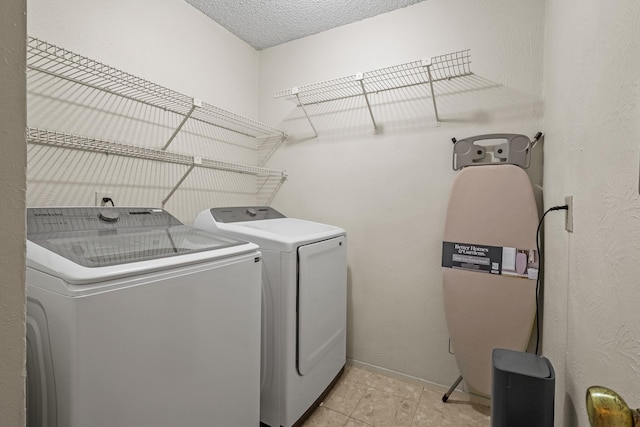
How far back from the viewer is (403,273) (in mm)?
2104

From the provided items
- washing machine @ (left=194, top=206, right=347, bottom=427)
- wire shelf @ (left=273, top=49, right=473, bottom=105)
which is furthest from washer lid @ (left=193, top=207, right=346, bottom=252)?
wire shelf @ (left=273, top=49, right=473, bottom=105)

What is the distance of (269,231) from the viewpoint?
1.74 metres

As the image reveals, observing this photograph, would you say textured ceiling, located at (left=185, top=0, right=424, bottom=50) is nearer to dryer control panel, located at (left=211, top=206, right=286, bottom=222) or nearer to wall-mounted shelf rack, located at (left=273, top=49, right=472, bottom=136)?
wall-mounted shelf rack, located at (left=273, top=49, right=472, bottom=136)

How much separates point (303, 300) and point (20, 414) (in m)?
1.26

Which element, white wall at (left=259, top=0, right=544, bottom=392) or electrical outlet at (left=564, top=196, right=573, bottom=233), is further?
white wall at (left=259, top=0, right=544, bottom=392)

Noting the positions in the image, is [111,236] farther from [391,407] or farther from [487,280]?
[487,280]

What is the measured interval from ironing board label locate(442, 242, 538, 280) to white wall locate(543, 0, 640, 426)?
33cm

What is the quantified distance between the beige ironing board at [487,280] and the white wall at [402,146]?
0.16m

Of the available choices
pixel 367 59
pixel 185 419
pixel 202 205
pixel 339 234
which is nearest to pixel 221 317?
pixel 185 419

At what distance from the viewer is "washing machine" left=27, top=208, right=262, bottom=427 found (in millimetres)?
806

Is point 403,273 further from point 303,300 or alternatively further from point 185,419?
point 185,419

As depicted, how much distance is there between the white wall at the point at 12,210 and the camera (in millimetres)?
404

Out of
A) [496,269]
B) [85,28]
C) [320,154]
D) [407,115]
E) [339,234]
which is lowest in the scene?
[496,269]

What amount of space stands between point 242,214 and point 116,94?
0.98m
